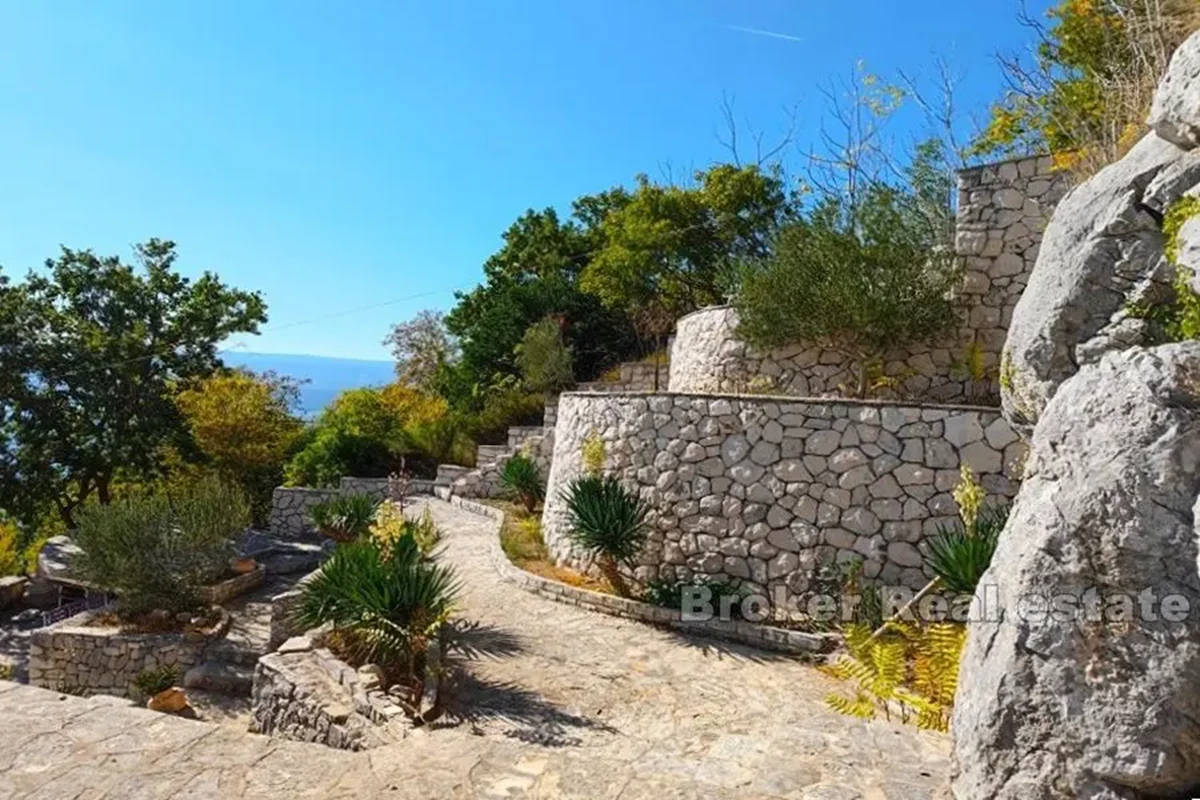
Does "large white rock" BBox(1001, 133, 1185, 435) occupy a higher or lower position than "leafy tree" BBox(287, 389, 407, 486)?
higher

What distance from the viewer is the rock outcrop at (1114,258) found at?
11.4ft

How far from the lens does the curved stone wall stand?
7.50m

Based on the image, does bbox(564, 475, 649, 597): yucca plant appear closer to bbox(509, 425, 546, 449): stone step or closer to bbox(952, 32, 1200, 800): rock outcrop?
bbox(952, 32, 1200, 800): rock outcrop

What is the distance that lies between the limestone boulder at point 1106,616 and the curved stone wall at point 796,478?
15.4ft

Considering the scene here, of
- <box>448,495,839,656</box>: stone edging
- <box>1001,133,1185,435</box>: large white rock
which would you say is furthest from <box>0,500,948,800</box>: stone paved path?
<box>1001,133,1185,435</box>: large white rock

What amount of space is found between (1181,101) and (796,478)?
5.09 m

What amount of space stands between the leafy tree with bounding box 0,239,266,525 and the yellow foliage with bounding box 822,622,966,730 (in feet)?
49.5

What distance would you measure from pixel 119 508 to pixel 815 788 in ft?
33.0

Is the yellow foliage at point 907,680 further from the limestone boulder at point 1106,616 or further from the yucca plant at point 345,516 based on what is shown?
the yucca plant at point 345,516

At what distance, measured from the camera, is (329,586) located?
667cm

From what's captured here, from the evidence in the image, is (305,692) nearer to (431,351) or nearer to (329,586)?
(329,586)

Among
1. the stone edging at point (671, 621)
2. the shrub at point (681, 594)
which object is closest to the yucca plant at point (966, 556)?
the stone edging at point (671, 621)

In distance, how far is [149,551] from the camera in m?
9.68

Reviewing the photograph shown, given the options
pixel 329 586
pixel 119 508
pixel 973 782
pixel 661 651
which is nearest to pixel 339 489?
pixel 119 508
